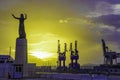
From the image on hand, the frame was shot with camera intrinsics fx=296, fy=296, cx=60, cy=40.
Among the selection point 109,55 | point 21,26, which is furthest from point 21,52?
point 109,55

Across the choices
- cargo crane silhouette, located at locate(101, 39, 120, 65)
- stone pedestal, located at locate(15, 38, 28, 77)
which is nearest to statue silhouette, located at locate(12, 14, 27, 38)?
stone pedestal, located at locate(15, 38, 28, 77)

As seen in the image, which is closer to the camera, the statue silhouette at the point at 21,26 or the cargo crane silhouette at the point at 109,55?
the statue silhouette at the point at 21,26

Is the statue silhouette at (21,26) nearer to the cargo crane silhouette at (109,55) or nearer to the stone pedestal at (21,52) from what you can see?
the stone pedestal at (21,52)

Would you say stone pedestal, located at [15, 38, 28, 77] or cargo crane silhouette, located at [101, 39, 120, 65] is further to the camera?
cargo crane silhouette, located at [101, 39, 120, 65]

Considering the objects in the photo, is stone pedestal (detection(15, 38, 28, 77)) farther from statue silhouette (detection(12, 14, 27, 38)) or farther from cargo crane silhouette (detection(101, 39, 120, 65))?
cargo crane silhouette (detection(101, 39, 120, 65))

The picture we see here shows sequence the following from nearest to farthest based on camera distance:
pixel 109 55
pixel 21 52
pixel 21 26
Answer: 1. pixel 21 52
2. pixel 21 26
3. pixel 109 55

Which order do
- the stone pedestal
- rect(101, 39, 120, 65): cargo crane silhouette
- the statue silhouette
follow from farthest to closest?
rect(101, 39, 120, 65): cargo crane silhouette → the statue silhouette → the stone pedestal

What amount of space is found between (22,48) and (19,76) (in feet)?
30.1

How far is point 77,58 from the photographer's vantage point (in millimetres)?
180500

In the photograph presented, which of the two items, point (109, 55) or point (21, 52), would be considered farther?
point (109, 55)

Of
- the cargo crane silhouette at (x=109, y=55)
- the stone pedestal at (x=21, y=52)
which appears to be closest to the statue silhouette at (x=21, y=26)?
the stone pedestal at (x=21, y=52)

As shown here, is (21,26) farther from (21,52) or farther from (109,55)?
(109,55)

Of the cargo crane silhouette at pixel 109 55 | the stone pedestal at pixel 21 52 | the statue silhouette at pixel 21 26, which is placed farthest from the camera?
the cargo crane silhouette at pixel 109 55

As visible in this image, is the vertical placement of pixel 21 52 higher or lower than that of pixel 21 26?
lower
